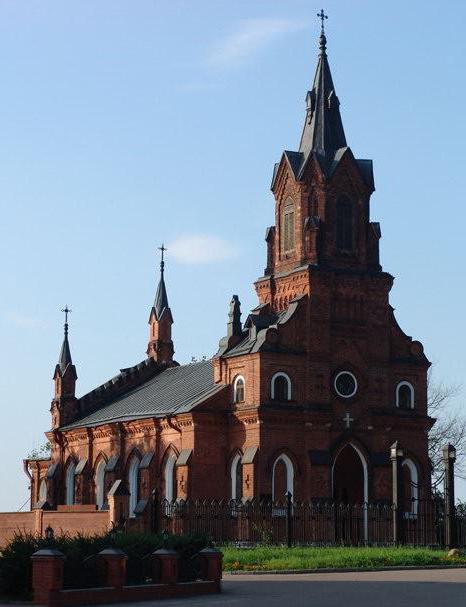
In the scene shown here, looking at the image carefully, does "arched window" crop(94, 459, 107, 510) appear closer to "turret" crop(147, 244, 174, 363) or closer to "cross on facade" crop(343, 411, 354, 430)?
"turret" crop(147, 244, 174, 363)

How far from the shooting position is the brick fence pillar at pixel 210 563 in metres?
32.2

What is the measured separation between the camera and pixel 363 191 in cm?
6203

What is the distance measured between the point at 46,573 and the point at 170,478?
34552 mm

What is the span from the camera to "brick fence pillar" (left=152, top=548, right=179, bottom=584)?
30.9m

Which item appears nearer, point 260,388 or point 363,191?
point 260,388

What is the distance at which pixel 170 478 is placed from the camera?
62.3 m

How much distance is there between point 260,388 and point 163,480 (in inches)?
324

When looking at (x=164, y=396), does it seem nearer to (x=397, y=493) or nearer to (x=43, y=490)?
(x=43, y=490)

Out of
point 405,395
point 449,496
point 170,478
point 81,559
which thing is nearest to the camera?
point 81,559

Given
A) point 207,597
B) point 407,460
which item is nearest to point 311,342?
point 407,460

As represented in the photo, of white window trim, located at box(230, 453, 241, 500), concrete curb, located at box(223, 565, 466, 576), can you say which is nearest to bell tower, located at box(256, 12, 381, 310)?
white window trim, located at box(230, 453, 241, 500)

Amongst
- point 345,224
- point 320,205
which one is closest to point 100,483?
point 345,224

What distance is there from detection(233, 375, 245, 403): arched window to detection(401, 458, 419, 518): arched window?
26.3 feet

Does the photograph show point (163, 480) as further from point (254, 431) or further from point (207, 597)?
point (207, 597)
